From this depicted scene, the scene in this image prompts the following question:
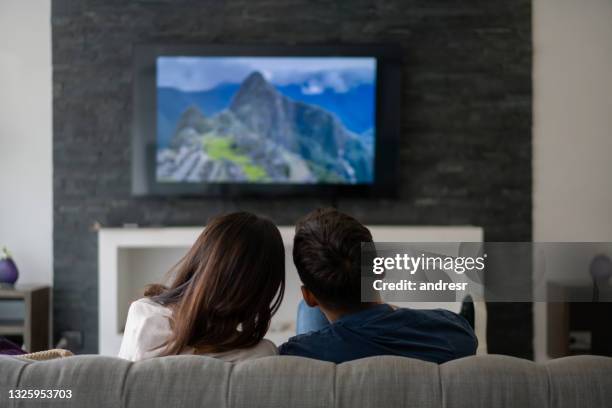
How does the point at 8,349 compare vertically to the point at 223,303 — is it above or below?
below

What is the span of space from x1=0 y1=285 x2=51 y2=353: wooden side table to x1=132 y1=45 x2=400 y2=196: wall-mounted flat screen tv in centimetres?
86

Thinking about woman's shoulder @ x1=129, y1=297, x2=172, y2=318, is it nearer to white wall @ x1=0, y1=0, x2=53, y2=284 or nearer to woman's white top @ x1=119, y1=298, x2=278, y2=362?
woman's white top @ x1=119, y1=298, x2=278, y2=362

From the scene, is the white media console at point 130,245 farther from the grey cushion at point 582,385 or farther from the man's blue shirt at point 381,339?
the grey cushion at point 582,385

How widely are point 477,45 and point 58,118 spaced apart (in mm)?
2664

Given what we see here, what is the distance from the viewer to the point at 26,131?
4.48 meters

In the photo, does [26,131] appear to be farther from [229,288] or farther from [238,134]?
[229,288]

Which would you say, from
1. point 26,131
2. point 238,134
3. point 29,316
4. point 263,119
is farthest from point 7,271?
point 263,119

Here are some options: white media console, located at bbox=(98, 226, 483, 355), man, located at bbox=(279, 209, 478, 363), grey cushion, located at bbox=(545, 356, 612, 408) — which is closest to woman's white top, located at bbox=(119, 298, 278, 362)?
man, located at bbox=(279, 209, 478, 363)

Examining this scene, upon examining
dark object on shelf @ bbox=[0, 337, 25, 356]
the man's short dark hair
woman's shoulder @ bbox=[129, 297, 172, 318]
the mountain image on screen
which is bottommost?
dark object on shelf @ bbox=[0, 337, 25, 356]

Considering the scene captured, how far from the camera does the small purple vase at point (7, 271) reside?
13.5 feet

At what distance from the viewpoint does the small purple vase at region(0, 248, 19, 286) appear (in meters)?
4.12

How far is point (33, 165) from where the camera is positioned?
448cm

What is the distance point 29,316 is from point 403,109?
2557mm

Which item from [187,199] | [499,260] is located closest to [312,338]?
[499,260]
